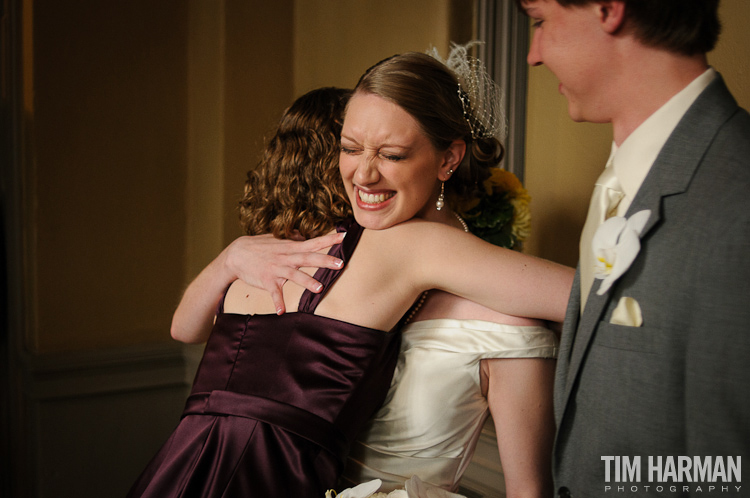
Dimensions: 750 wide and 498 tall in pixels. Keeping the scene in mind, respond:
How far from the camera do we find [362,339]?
1.50 metres

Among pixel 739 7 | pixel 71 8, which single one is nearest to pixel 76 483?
pixel 71 8

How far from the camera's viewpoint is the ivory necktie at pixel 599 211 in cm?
104

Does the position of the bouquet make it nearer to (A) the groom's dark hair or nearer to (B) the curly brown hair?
(B) the curly brown hair

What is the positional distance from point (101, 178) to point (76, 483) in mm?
1460

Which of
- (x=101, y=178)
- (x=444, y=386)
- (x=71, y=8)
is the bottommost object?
(x=444, y=386)

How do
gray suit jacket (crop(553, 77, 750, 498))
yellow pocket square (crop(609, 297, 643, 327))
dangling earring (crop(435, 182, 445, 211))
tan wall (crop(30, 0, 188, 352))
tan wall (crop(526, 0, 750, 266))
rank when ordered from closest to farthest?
gray suit jacket (crop(553, 77, 750, 498)) < yellow pocket square (crop(609, 297, 643, 327)) < dangling earring (crop(435, 182, 445, 211)) < tan wall (crop(526, 0, 750, 266)) < tan wall (crop(30, 0, 188, 352))

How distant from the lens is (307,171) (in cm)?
179

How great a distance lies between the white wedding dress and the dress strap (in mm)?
237

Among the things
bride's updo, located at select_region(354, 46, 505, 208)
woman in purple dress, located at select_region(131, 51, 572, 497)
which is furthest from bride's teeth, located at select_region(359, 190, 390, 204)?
bride's updo, located at select_region(354, 46, 505, 208)

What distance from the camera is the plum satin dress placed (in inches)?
57.4

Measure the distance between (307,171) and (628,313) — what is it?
1045 millimetres

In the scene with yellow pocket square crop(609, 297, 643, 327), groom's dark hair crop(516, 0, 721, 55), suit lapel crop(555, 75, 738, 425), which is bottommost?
yellow pocket square crop(609, 297, 643, 327)

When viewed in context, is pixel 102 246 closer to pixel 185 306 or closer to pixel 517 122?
pixel 185 306

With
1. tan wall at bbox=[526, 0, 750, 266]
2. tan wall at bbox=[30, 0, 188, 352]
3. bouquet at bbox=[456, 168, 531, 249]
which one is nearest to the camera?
bouquet at bbox=[456, 168, 531, 249]
